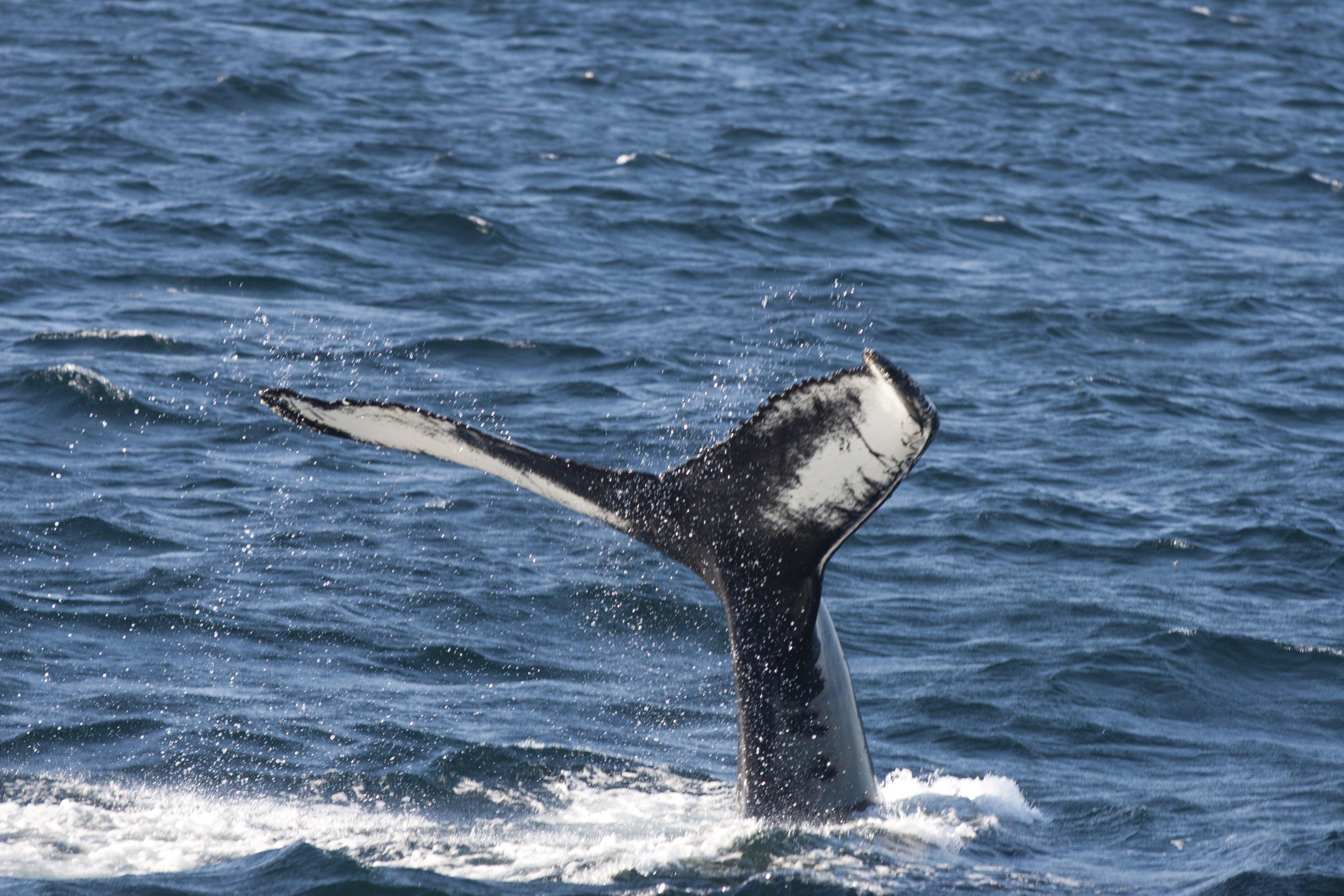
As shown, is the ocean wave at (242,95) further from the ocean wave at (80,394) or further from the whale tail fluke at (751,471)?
the whale tail fluke at (751,471)

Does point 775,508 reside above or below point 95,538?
above

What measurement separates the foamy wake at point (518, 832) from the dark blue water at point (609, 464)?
1.1 inches

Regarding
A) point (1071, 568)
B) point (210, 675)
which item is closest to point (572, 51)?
point (1071, 568)

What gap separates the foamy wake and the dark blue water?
3cm

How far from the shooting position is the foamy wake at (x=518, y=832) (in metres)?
6.61

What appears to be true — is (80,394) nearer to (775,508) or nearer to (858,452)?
(775,508)

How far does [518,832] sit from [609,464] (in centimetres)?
523

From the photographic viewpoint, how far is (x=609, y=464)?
12211mm

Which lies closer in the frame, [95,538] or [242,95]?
[95,538]

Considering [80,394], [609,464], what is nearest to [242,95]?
[80,394]

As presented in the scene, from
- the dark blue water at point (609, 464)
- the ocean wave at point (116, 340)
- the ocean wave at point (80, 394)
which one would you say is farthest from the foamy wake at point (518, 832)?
the ocean wave at point (116, 340)

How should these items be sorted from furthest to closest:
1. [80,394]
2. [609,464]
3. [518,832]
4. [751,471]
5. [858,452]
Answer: [80,394] < [609,464] < [518,832] < [751,471] < [858,452]

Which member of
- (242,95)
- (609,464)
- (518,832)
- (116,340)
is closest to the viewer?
(518,832)

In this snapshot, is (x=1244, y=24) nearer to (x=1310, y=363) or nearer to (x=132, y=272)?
(x=1310, y=363)
